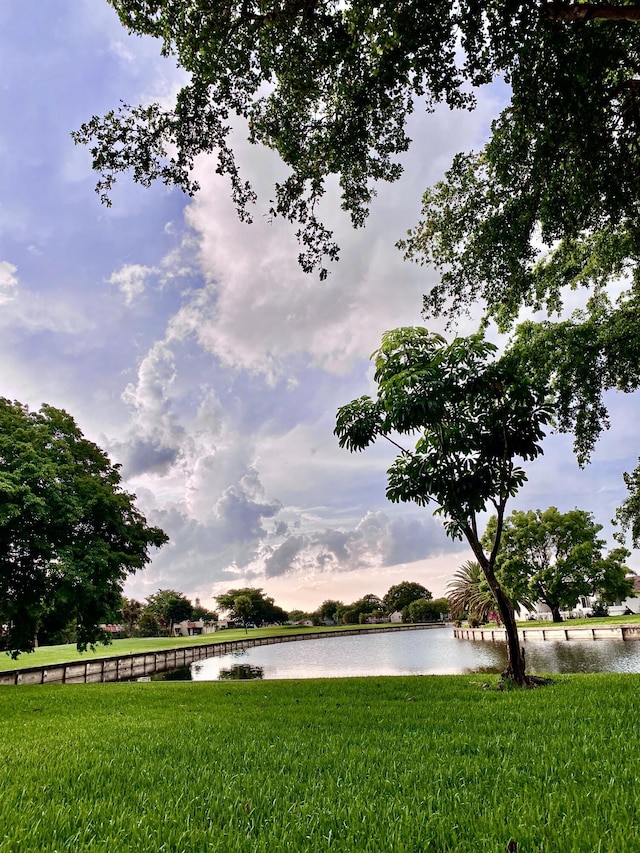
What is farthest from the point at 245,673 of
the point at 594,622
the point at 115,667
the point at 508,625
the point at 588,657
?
the point at 594,622

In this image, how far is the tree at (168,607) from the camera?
317ft

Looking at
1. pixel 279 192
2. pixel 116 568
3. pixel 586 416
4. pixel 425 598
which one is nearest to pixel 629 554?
pixel 586 416

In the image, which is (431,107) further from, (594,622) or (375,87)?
(594,622)

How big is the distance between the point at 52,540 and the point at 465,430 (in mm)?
14768

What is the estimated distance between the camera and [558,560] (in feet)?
144

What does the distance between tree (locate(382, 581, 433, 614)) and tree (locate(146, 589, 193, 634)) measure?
54.4 m

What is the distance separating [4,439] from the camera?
16469mm

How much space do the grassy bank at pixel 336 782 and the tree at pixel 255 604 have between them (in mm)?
108377

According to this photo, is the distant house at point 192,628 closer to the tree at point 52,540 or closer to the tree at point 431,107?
the tree at point 52,540

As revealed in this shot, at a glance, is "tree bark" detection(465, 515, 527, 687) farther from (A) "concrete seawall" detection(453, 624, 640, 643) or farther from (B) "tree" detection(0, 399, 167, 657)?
(A) "concrete seawall" detection(453, 624, 640, 643)

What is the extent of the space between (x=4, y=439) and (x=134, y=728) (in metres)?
13.7

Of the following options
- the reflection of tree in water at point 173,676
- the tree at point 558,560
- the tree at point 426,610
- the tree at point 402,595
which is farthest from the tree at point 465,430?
the tree at point 402,595

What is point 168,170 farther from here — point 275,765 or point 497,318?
point 497,318

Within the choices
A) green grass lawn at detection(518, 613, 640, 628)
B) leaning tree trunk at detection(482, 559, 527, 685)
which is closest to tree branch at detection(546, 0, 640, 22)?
leaning tree trunk at detection(482, 559, 527, 685)
